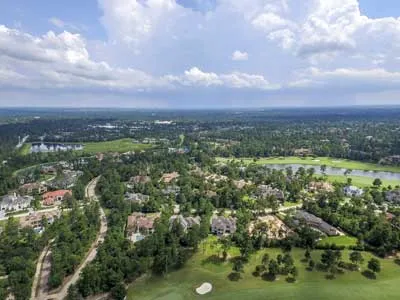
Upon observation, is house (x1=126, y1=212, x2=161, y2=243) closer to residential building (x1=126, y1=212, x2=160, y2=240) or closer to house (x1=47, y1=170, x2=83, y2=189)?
residential building (x1=126, y1=212, x2=160, y2=240)

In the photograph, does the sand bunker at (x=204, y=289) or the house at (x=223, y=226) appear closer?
the sand bunker at (x=204, y=289)

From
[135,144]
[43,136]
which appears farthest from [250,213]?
[43,136]

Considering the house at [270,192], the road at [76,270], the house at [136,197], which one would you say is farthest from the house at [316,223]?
the road at [76,270]

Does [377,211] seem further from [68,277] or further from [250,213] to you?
[68,277]

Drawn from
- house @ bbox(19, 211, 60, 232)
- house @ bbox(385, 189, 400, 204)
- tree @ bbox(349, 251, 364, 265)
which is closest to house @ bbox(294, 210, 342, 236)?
tree @ bbox(349, 251, 364, 265)

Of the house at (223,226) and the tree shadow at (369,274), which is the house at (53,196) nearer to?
the house at (223,226)

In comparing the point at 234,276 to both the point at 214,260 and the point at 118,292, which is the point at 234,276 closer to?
the point at 214,260

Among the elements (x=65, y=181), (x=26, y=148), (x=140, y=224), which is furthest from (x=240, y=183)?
(x=26, y=148)
